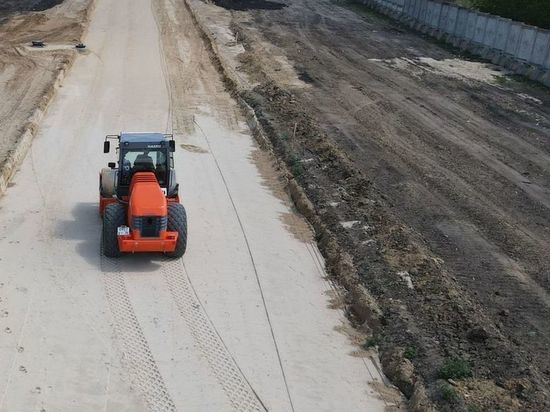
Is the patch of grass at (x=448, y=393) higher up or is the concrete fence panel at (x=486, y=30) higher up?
the concrete fence panel at (x=486, y=30)

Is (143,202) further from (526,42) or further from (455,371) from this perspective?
(526,42)

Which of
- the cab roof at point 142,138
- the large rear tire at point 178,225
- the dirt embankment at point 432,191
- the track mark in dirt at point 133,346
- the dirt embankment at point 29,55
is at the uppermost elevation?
the cab roof at point 142,138

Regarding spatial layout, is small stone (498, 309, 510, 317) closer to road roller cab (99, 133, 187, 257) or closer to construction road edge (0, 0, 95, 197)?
road roller cab (99, 133, 187, 257)

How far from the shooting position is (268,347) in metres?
12.1

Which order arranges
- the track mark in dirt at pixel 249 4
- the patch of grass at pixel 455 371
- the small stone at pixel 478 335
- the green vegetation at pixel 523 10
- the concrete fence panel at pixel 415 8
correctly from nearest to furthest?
the patch of grass at pixel 455 371 < the small stone at pixel 478 335 < the green vegetation at pixel 523 10 < the concrete fence panel at pixel 415 8 < the track mark in dirt at pixel 249 4

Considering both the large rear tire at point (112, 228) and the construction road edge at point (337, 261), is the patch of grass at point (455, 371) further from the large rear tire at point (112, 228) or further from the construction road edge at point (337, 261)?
the large rear tire at point (112, 228)

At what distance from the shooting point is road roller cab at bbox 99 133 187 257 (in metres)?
13.8

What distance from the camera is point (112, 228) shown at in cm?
1417

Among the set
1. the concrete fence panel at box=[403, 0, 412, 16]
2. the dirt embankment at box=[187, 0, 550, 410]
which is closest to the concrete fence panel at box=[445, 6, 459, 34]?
the dirt embankment at box=[187, 0, 550, 410]

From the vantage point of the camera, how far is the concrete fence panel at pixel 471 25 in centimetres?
3838

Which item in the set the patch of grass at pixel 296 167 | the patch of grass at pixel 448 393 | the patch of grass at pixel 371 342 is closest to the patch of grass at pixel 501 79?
the patch of grass at pixel 296 167

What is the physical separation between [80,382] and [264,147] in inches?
484

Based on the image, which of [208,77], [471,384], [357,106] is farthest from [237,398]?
[208,77]

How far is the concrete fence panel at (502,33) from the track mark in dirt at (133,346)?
2704cm
